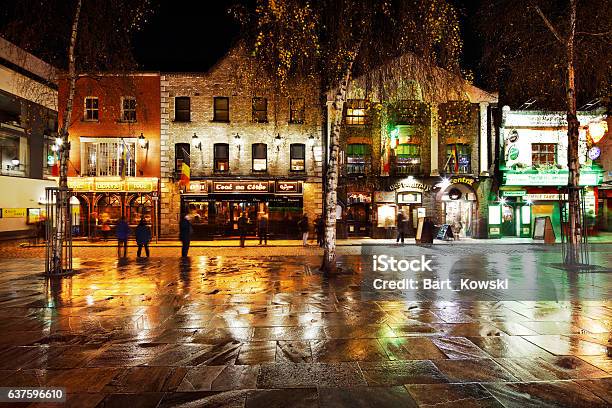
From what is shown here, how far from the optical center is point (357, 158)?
→ 28.7m

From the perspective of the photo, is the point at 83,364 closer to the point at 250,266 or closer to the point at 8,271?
the point at 250,266

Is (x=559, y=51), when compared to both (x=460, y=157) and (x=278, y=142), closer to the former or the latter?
(x=460, y=157)

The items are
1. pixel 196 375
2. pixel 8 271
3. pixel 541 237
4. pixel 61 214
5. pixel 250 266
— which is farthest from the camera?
pixel 541 237

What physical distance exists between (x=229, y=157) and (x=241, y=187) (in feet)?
7.29

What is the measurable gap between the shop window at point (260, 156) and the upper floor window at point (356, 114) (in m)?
5.91

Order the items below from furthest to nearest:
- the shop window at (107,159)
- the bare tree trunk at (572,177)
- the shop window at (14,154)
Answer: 1. the shop window at (14,154)
2. the shop window at (107,159)
3. the bare tree trunk at (572,177)

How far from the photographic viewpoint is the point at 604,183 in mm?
29156

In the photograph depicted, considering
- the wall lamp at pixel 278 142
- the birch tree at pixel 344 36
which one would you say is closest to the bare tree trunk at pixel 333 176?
the birch tree at pixel 344 36

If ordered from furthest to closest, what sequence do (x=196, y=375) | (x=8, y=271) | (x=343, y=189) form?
(x=343, y=189), (x=8, y=271), (x=196, y=375)

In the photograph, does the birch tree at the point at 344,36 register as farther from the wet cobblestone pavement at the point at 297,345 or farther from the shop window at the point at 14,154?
the shop window at the point at 14,154

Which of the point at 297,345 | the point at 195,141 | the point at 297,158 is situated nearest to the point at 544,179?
the point at 297,158

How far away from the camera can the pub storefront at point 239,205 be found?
27.8 metres

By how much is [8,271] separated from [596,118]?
110ft

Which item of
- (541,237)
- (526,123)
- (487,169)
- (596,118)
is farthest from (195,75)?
(596,118)
